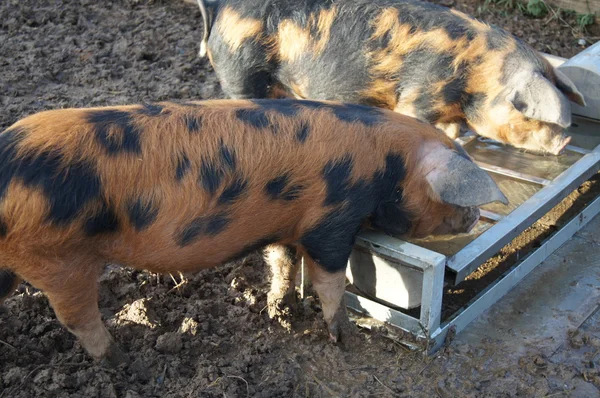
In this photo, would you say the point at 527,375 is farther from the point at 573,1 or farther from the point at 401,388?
the point at 573,1

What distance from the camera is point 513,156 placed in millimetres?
5562

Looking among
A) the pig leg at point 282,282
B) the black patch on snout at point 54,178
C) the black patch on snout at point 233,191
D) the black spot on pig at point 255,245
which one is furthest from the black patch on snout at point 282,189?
the black patch on snout at point 54,178

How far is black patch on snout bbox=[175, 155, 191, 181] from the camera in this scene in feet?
10.8

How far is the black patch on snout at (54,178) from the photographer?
3.07 metres

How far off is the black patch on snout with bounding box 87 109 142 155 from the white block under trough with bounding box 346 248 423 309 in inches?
54.5

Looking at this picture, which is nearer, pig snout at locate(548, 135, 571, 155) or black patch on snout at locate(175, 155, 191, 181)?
black patch on snout at locate(175, 155, 191, 181)

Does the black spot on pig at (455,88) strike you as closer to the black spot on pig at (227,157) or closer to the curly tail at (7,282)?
the black spot on pig at (227,157)

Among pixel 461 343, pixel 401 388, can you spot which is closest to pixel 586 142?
pixel 461 343

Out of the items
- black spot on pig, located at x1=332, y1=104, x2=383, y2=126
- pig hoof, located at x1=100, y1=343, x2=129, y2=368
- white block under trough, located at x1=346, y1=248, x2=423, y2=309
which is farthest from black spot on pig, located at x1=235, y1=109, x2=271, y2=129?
pig hoof, located at x1=100, y1=343, x2=129, y2=368

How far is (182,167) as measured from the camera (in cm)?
331

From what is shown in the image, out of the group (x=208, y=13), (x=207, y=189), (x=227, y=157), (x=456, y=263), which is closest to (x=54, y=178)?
(x=207, y=189)

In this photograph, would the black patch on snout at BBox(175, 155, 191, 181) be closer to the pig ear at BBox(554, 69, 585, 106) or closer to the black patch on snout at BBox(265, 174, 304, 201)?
the black patch on snout at BBox(265, 174, 304, 201)

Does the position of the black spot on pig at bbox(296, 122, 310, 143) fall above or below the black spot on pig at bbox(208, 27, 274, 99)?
above

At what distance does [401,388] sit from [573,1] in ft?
18.7
